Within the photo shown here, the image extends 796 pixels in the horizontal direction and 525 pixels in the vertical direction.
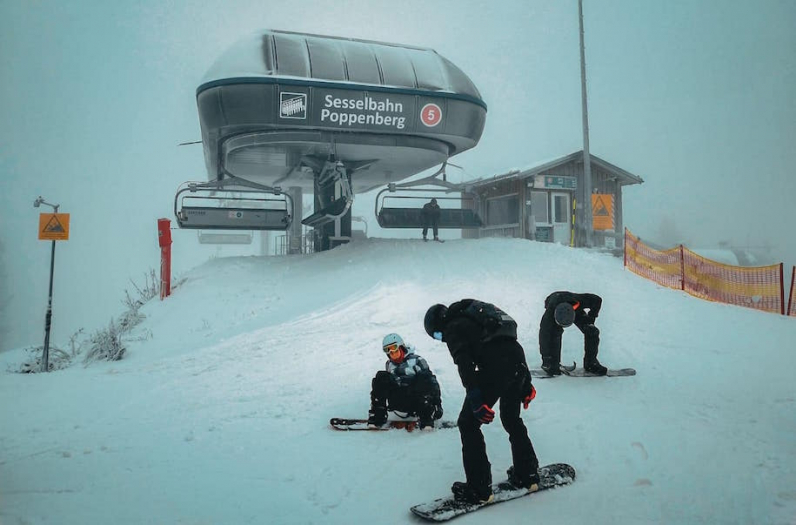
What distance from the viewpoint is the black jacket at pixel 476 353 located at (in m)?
3.71

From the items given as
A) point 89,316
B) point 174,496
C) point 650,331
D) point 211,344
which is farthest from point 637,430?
point 89,316

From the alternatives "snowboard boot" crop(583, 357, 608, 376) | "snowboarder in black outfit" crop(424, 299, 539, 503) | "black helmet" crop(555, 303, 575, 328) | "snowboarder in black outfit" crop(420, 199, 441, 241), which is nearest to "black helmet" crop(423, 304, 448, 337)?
"snowboarder in black outfit" crop(424, 299, 539, 503)

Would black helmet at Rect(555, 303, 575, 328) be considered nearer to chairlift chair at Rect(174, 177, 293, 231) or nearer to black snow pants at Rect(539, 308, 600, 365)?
black snow pants at Rect(539, 308, 600, 365)

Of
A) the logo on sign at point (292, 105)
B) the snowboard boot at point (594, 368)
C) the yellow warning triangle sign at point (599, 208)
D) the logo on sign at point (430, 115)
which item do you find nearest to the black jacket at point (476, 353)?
the snowboard boot at point (594, 368)

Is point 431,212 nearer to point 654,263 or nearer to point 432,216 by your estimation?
point 432,216

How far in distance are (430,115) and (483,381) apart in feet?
38.8

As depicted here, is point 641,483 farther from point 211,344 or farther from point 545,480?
point 211,344

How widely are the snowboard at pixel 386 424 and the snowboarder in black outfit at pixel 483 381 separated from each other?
1.53 meters

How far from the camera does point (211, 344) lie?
921 centimetres

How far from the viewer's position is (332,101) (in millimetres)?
13430

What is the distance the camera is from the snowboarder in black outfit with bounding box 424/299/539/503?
3.65m

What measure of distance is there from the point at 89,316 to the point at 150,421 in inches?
2683

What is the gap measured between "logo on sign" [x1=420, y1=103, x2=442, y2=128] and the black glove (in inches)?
465

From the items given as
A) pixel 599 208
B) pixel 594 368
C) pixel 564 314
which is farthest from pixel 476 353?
pixel 599 208
